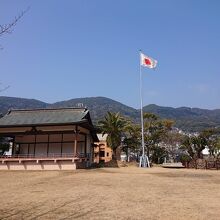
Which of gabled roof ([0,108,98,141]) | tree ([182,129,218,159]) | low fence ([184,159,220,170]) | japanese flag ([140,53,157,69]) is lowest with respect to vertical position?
low fence ([184,159,220,170])

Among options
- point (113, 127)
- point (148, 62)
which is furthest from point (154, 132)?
point (148, 62)

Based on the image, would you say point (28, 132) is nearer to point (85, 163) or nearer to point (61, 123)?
point (61, 123)

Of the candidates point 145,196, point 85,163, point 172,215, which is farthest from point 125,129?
point 172,215

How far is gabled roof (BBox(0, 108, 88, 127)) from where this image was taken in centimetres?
3569

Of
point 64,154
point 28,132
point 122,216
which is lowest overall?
point 122,216

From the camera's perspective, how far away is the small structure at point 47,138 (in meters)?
34.5

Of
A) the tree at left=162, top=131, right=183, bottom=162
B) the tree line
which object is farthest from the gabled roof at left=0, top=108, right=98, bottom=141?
the tree at left=162, top=131, right=183, bottom=162

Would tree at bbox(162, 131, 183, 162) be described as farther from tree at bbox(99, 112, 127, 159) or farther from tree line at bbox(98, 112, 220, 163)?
tree at bbox(99, 112, 127, 159)

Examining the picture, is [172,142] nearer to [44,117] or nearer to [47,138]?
[47,138]

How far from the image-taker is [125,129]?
52031 mm

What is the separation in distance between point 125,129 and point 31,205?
41426 millimetres

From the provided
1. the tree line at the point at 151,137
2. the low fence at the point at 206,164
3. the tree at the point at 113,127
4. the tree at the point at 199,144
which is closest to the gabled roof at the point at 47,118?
the tree at the point at 113,127

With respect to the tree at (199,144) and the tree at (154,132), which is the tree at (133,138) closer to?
the tree at (154,132)

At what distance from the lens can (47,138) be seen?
38.1m
